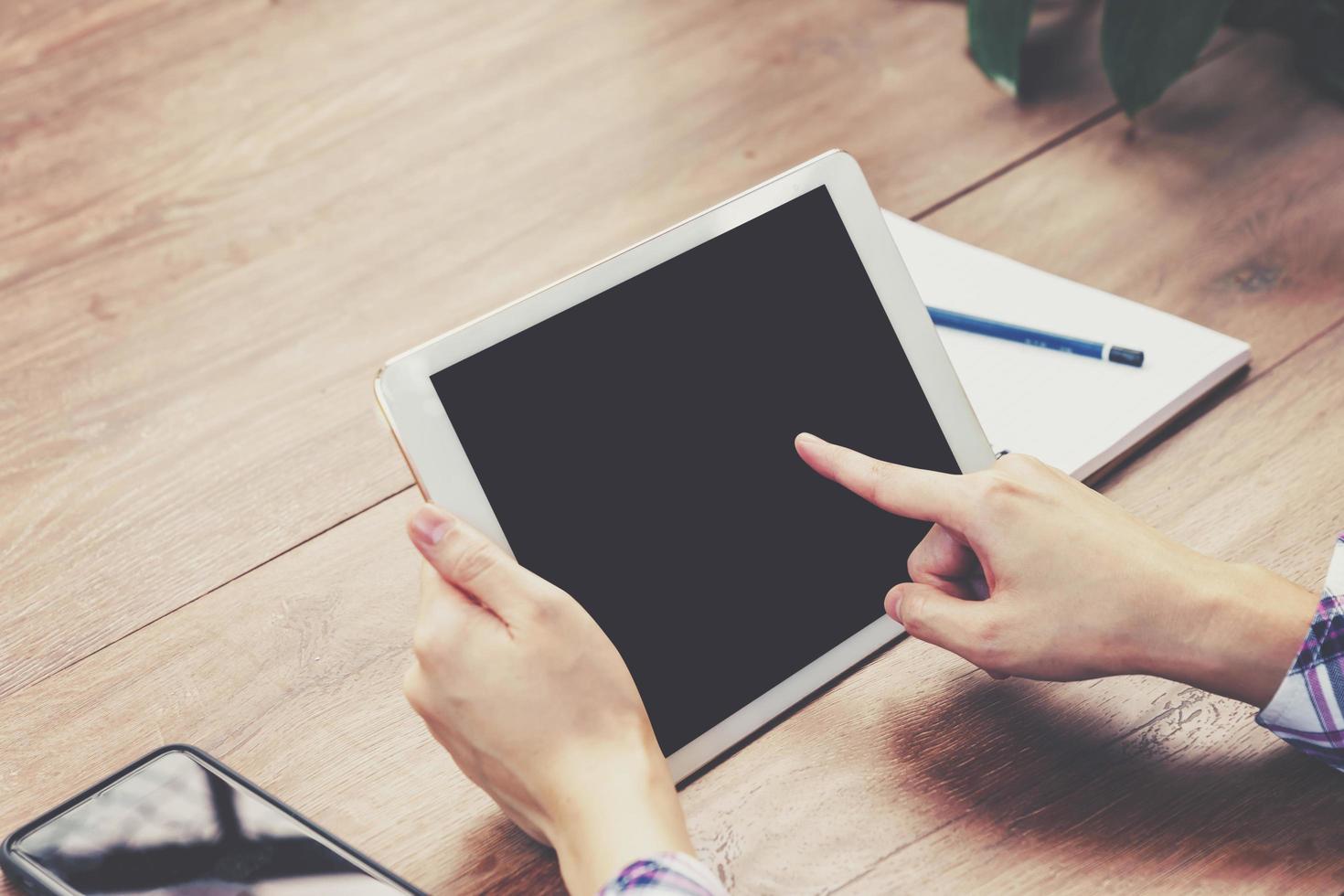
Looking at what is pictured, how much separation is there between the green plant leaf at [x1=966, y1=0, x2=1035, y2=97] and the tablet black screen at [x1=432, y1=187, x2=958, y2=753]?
486 millimetres

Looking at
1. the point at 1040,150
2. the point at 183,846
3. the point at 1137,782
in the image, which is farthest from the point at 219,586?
the point at 1040,150

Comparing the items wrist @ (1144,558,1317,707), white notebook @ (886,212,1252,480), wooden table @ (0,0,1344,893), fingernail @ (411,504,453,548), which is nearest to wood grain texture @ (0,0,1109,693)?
wooden table @ (0,0,1344,893)

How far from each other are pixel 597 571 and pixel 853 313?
8.7 inches

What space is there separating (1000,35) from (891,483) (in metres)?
0.60

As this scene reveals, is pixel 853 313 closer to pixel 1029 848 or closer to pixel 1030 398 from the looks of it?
pixel 1030 398

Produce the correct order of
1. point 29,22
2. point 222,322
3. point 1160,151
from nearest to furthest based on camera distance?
point 222,322
point 1160,151
point 29,22

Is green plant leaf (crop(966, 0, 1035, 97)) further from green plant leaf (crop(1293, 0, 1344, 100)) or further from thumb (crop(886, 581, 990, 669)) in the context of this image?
thumb (crop(886, 581, 990, 669))

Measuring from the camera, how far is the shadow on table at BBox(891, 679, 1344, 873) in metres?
0.57

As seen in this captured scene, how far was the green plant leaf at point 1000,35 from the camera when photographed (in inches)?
40.1

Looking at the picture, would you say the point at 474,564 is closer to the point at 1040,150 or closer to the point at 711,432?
the point at 711,432

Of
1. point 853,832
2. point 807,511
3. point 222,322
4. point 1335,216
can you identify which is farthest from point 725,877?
point 1335,216

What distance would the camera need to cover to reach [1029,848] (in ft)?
1.87

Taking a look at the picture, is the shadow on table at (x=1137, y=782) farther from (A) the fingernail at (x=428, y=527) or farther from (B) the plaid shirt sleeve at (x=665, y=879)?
(A) the fingernail at (x=428, y=527)

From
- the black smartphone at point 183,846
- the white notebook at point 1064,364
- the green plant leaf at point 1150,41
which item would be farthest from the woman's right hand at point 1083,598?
the green plant leaf at point 1150,41
